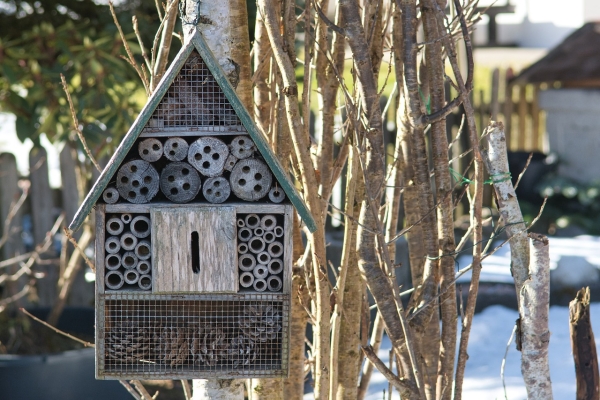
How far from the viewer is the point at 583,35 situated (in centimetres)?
744

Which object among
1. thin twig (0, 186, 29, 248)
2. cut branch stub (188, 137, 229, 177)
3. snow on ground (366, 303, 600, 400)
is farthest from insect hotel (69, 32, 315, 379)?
snow on ground (366, 303, 600, 400)

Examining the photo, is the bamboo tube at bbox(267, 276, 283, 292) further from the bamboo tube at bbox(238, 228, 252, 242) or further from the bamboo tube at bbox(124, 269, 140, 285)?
the bamboo tube at bbox(124, 269, 140, 285)

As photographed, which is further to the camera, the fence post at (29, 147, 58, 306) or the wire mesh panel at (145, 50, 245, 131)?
the fence post at (29, 147, 58, 306)

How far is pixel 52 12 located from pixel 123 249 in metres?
3.05

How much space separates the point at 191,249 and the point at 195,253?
1.2 inches

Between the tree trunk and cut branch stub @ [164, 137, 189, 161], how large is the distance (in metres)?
1.38

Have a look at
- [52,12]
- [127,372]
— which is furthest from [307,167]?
[52,12]

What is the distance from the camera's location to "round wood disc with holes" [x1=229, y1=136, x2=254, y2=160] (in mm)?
1612

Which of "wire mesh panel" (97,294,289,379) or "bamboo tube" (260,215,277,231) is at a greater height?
"bamboo tube" (260,215,277,231)

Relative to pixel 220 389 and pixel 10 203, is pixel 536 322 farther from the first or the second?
pixel 10 203

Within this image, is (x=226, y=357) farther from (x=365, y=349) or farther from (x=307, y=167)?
(x=307, y=167)

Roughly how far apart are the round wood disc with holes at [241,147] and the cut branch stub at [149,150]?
0.55 ft

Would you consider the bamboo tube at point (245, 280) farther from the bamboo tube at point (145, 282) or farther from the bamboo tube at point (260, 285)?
the bamboo tube at point (145, 282)

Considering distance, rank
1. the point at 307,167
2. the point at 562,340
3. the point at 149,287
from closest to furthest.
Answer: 1. the point at 149,287
2. the point at 307,167
3. the point at 562,340
